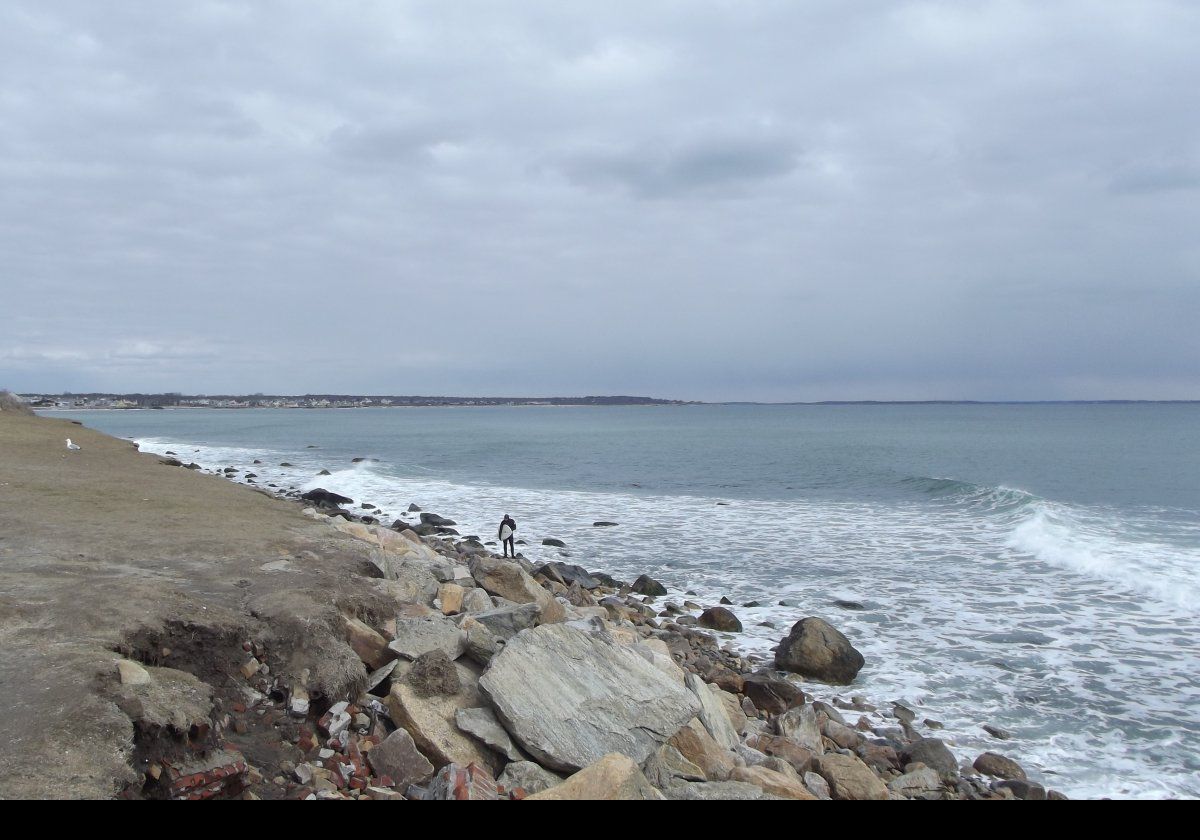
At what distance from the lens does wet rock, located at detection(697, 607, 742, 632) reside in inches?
522

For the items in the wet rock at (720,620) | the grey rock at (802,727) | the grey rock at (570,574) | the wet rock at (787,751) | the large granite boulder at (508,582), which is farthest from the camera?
the grey rock at (570,574)

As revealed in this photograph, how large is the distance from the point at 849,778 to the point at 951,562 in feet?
42.9

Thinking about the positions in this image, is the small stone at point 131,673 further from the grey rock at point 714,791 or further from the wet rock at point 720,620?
the wet rock at point 720,620

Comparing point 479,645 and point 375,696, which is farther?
point 479,645

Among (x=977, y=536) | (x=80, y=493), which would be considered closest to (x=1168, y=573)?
(x=977, y=536)

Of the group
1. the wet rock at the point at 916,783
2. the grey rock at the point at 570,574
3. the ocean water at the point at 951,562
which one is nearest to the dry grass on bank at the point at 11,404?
the ocean water at the point at 951,562

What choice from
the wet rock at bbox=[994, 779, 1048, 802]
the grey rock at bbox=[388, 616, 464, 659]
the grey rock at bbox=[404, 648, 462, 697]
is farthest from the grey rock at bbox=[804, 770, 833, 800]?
the grey rock at bbox=[388, 616, 464, 659]

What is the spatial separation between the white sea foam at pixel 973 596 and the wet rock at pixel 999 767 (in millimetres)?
428

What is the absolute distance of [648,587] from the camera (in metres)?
15.8

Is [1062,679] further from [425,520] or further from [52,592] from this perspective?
[425,520]

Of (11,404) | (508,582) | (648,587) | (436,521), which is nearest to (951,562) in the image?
(648,587)

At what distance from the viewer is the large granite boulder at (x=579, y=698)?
606 cm

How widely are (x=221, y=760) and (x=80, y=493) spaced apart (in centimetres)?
1413

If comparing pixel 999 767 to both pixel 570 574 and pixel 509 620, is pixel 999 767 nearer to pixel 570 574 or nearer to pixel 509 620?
pixel 509 620
